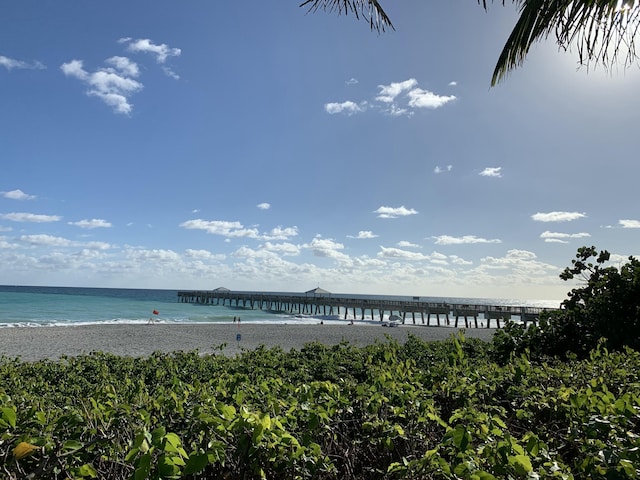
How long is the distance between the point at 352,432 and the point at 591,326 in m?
4.86

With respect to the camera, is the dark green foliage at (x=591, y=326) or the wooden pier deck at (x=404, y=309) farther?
the wooden pier deck at (x=404, y=309)

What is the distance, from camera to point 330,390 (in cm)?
216

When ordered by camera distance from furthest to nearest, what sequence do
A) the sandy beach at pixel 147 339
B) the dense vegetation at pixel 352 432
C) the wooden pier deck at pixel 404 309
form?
the wooden pier deck at pixel 404 309, the sandy beach at pixel 147 339, the dense vegetation at pixel 352 432

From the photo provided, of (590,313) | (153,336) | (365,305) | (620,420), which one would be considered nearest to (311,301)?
(365,305)

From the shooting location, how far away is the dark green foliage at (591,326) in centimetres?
532

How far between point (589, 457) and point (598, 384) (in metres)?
1.26

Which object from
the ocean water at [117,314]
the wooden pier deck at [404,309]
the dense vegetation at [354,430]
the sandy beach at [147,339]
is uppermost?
the dense vegetation at [354,430]

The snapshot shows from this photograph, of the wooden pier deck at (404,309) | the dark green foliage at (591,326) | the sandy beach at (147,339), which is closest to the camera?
the dark green foliage at (591,326)

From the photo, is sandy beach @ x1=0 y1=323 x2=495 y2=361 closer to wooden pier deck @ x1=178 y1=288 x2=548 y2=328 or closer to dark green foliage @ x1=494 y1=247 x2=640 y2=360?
dark green foliage @ x1=494 y1=247 x2=640 y2=360

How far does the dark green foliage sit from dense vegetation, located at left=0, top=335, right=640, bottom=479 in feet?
8.48

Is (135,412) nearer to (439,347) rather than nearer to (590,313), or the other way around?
(439,347)

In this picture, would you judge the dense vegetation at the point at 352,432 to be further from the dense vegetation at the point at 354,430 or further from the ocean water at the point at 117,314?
the ocean water at the point at 117,314

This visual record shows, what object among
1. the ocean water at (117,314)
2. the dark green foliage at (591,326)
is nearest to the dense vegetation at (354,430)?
the dark green foliage at (591,326)

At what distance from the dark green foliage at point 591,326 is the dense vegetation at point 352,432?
258cm
